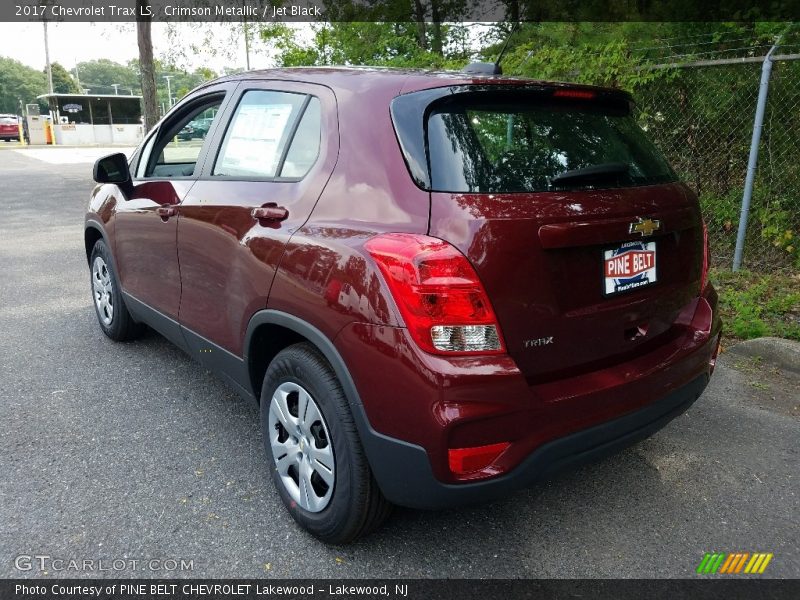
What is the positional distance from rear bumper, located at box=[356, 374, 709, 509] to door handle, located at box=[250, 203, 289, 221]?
956 mm

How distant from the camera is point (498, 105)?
7.65ft

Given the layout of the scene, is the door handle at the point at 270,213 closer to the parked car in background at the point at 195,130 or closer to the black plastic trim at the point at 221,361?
the black plastic trim at the point at 221,361

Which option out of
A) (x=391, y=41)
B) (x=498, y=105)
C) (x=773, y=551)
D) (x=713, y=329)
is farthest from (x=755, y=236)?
(x=391, y=41)

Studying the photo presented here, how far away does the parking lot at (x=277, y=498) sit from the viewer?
7.92ft

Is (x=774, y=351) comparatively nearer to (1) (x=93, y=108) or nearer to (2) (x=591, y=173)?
(2) (x=591, y=173)

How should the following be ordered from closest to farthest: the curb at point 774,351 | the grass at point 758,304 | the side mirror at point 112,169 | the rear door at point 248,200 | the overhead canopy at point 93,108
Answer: the rear door at point 248,200, the side mirror at point 112,169, the curb at point 774,351, the grass at point 758,304, the overhead canopy at point 93,108

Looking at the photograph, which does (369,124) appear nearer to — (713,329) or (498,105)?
(498,105)

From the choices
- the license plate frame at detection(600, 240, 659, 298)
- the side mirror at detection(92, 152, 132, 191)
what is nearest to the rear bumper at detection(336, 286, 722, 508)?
the license plate frame at detection(600, 240, 659, 298)

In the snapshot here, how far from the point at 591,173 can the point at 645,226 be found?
0.91ft

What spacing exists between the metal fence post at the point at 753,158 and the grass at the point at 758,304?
240 mm

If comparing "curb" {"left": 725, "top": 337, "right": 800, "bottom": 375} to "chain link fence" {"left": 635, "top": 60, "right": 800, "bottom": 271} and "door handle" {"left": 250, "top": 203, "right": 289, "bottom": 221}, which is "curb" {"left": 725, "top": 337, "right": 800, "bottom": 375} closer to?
"chain link fence" {"left": 635, "top": 60, "right": 800, "bottom": 271}

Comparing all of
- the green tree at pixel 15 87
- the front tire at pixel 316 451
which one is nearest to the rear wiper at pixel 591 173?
the front tire at pixel 316 451

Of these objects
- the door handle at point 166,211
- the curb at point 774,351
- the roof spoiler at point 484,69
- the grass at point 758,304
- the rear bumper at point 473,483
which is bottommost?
the curb at point 774,351

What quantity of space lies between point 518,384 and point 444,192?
2.17 feet
